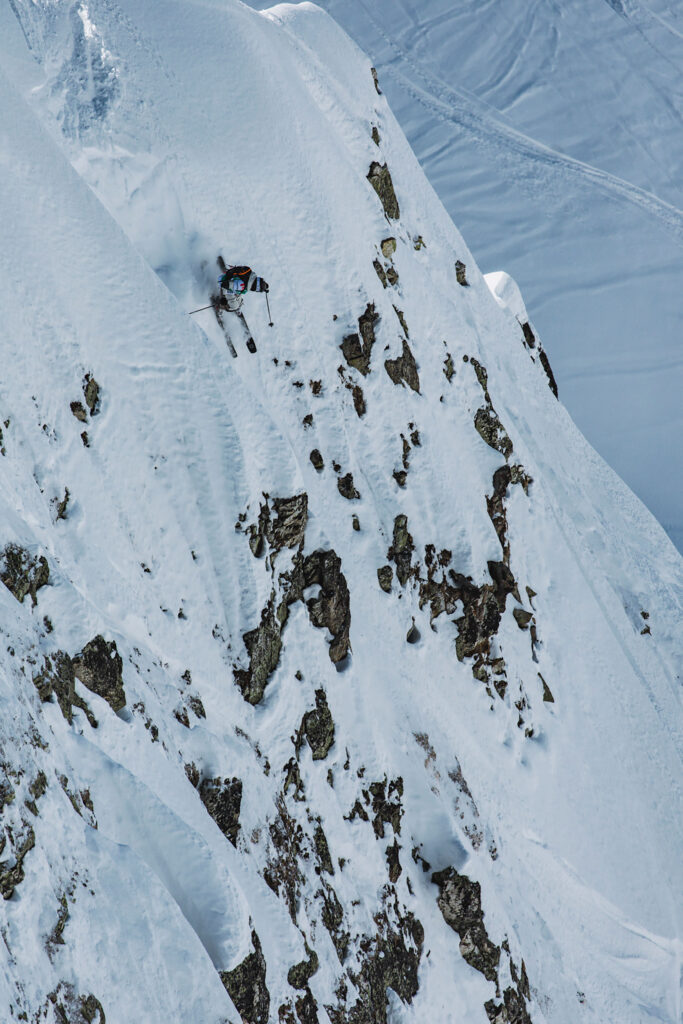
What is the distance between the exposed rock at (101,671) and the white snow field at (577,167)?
78.5 feet

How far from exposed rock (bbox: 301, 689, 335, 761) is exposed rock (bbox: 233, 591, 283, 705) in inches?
37.2

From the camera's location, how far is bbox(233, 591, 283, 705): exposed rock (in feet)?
41.3

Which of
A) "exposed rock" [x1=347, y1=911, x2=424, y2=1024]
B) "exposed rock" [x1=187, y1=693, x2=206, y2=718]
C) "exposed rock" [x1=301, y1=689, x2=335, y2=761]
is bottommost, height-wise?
"exposed rock" [x1=347, y1=911, x2=424, y2=1024]

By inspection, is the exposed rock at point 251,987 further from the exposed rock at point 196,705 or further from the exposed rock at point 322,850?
the exposed rock at point 196,705

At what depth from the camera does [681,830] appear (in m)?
19.0

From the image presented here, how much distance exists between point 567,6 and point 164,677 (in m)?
36.3

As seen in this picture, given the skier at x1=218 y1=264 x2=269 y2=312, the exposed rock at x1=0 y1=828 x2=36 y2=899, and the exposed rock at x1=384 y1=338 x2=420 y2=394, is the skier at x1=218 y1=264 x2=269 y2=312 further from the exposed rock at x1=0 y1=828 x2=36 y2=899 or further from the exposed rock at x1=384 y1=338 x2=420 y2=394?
the exposed rock at x1=0 y1=828 x2=36 y2=899

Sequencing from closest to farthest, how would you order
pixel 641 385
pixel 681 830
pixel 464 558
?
1. pixel 464 558
2. pixel 681 830
3. pixel 641 385

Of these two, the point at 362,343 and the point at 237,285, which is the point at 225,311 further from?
the point at 362,343

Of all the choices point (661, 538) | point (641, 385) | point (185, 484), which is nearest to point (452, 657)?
point (185, 484)

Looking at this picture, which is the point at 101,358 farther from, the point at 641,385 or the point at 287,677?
the point at 641,385

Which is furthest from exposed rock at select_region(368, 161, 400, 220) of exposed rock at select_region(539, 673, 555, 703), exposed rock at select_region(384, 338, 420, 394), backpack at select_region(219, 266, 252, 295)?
exposed rock at select_region(539, 673, 555, 703)

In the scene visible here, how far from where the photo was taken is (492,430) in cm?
1827

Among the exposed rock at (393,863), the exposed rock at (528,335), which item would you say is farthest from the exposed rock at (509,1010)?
the exposed rock at (528,335)
